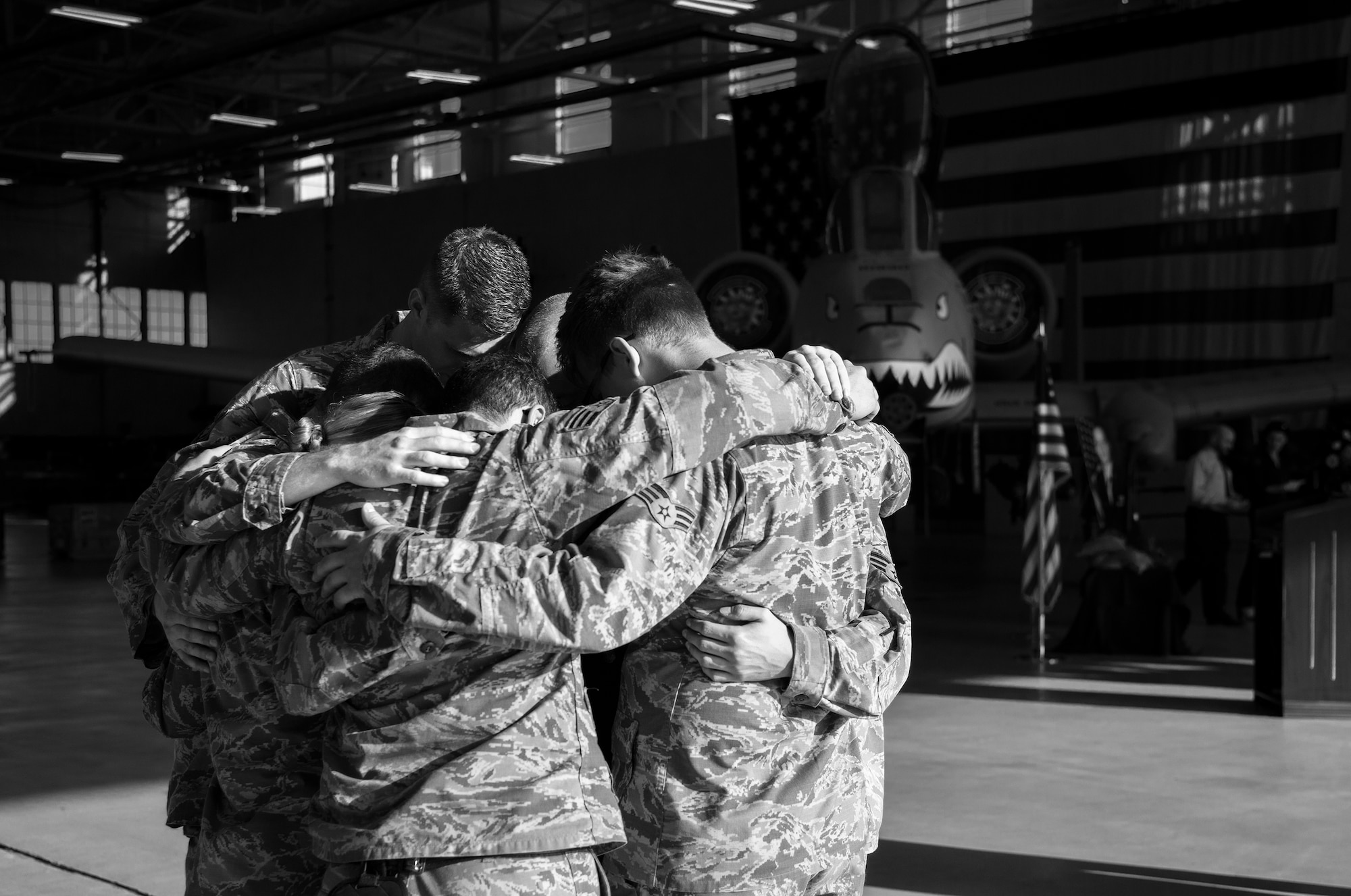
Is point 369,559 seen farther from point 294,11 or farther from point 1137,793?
point 294,11

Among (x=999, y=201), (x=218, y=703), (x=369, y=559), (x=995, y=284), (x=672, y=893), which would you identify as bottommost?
(x=672, y=893)

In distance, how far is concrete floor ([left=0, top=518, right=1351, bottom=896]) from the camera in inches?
183

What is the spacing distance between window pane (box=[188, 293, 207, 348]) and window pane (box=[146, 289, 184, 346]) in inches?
9.2

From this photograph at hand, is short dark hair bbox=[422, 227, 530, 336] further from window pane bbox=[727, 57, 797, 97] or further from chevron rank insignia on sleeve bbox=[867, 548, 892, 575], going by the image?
window pane bbox=[727, 57, 797, 97]

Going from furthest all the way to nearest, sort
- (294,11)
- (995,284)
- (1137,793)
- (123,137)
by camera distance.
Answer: (123,137)
(294,11)
(995,284)
(1137,793)

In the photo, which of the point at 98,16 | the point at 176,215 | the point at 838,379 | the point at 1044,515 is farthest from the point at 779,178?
the point at 176,215

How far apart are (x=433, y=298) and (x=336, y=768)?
0.80 metres

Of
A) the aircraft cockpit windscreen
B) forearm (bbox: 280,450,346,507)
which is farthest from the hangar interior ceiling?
forearm (bbox: 280,450,346,507)

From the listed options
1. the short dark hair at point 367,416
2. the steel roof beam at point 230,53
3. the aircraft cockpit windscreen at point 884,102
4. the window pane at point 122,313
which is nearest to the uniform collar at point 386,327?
the short dark hair at point 367,416

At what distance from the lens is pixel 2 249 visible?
3338 cm

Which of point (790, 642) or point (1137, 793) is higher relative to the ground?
point (790, 642)

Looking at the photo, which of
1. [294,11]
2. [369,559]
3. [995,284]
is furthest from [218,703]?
[294,11]

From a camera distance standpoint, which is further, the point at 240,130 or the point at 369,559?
the point at 240,130

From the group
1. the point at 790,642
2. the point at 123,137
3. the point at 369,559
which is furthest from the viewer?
the point at 123,137
